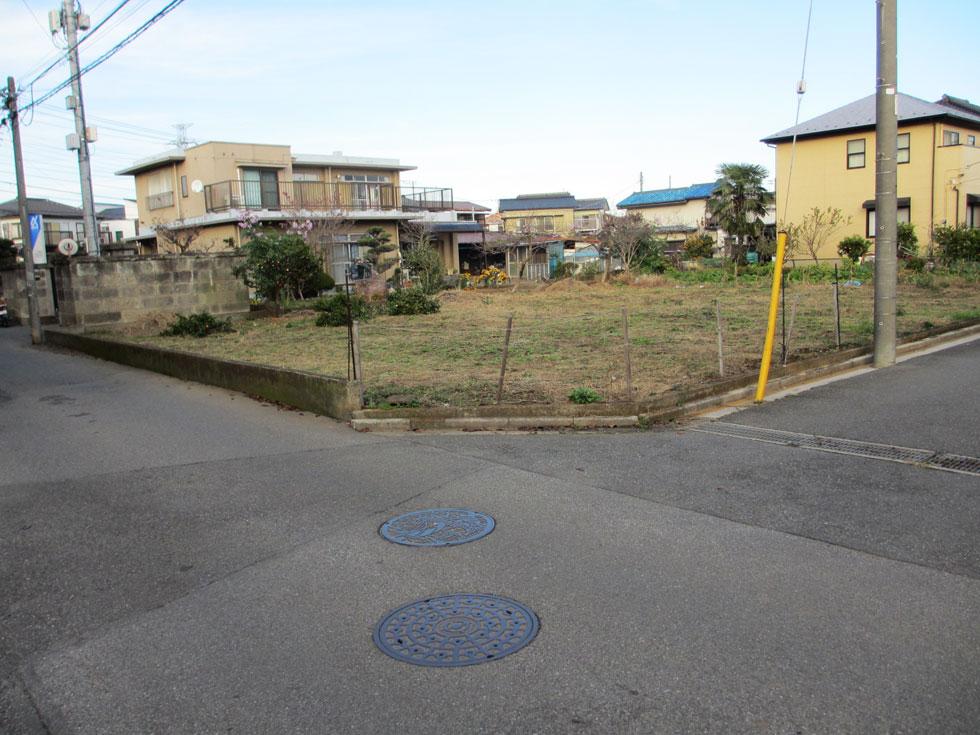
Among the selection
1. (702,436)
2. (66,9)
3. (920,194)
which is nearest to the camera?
(702,436)

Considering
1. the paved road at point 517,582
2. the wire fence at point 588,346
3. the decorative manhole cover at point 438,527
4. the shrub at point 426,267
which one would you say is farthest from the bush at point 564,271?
the decorative manhole cover at point 438,527

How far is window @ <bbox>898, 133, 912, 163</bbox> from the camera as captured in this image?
31.9m

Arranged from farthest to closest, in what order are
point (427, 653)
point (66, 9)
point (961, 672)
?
point (66, 9)
point (427, 653)
point (961, 672)

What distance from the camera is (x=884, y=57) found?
10680mm

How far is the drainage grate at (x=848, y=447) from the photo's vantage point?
6.29m

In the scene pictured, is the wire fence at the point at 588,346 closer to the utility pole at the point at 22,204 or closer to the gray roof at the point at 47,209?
the utility pole at the point at 22,204

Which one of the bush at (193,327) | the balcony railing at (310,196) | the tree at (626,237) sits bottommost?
the bush at (193,327)

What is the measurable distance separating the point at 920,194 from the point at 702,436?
2969 centimetres

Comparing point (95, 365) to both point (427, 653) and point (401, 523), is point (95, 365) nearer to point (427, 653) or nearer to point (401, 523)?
point (401, 523)

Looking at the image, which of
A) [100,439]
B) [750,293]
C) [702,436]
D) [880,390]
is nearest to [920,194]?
[750,293]

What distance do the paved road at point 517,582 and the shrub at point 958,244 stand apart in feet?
72.8

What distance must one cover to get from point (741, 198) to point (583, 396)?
30488 millimetres

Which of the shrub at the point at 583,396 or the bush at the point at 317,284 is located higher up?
the bush at the point at 317,284

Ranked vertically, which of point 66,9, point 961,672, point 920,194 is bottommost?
point 961,672
